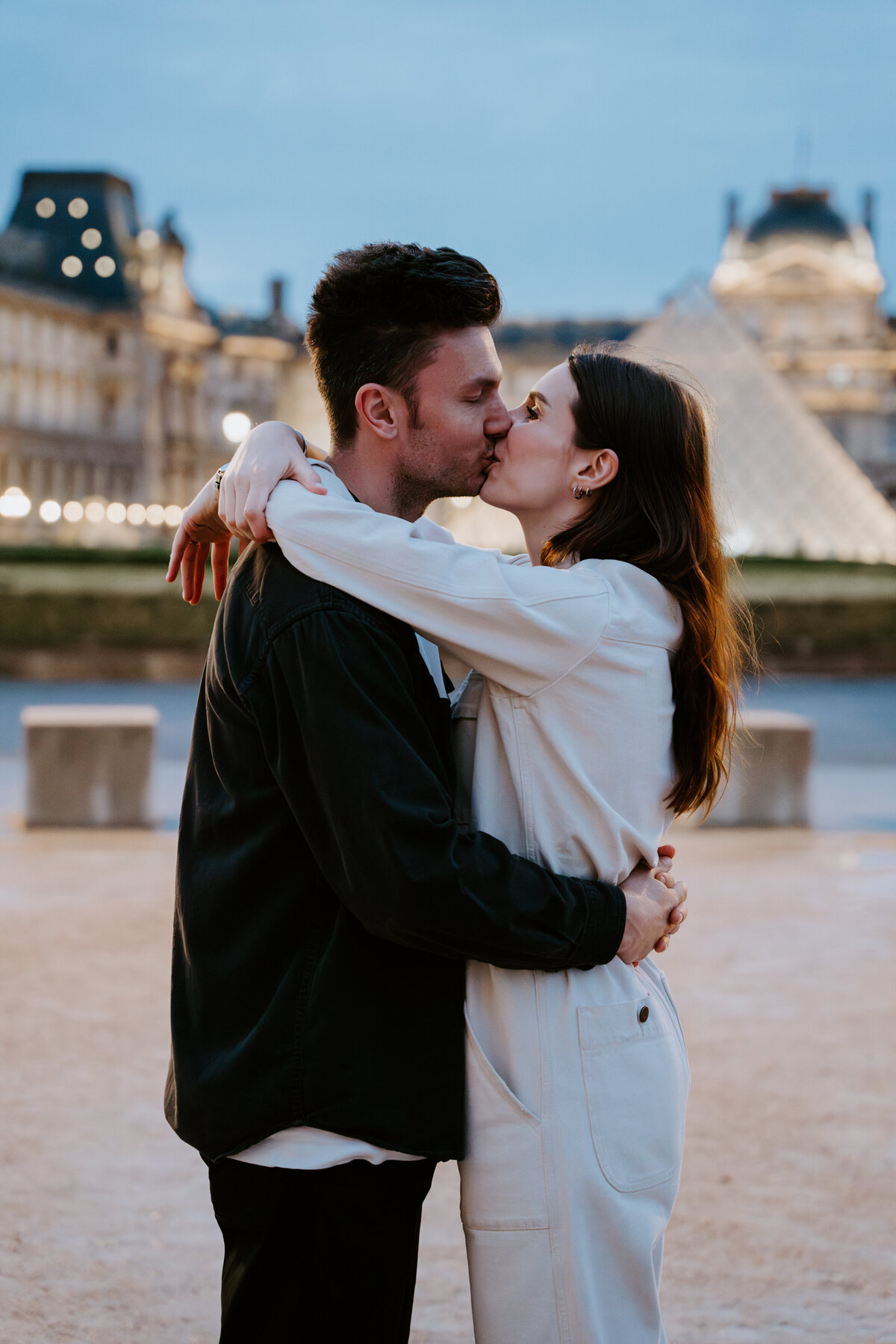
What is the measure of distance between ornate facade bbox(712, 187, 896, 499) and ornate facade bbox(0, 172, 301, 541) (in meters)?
21.9

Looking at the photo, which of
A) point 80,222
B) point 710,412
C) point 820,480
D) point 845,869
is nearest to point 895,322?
point 80,222

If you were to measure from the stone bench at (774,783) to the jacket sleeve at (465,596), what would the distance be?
19.3ft

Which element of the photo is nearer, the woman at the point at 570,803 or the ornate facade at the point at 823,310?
the woman at the point at 570,803

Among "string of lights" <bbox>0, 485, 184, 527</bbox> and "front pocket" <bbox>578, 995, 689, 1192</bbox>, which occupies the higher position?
"string of lights" <bbox>0, 485, 184, 527</bbox>

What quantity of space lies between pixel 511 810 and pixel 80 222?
6302 centimetres

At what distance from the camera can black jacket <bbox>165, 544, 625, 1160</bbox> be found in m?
1.33

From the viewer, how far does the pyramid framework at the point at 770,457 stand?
25.9m

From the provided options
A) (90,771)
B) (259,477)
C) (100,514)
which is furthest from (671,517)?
(100,514)

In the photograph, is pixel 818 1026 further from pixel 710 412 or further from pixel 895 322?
pixel 895 322

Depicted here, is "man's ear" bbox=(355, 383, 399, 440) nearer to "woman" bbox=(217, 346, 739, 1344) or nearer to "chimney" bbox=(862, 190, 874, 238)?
"woman" bbox=(217, 346, 739, 1344)

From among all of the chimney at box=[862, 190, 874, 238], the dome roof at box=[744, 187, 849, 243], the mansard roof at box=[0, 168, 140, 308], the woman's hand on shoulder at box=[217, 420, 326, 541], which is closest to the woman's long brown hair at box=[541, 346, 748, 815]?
the woman's hand on shoulder at box=[217, 420, 326, 541]

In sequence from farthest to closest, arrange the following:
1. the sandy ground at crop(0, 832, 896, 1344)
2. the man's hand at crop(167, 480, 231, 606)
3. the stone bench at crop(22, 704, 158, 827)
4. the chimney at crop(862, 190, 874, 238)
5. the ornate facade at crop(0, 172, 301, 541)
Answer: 1. the chimney at crop(862, 190, 874, 238)
2. the ornate facade at crop(0, 172, 301, 541)
3. the stone bench at crop(22, 704, 158, 827)
4. the sandy ground at crop(0, 832, 896, 1344)
5. the man's hand at crop(167, 480, 231, 606)

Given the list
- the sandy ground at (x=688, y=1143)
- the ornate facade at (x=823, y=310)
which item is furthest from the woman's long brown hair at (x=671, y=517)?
the ornate facade at (x=823, y=310)

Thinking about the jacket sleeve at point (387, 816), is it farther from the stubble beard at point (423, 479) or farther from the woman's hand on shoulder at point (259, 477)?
the stubble beard at point (423, 479)
